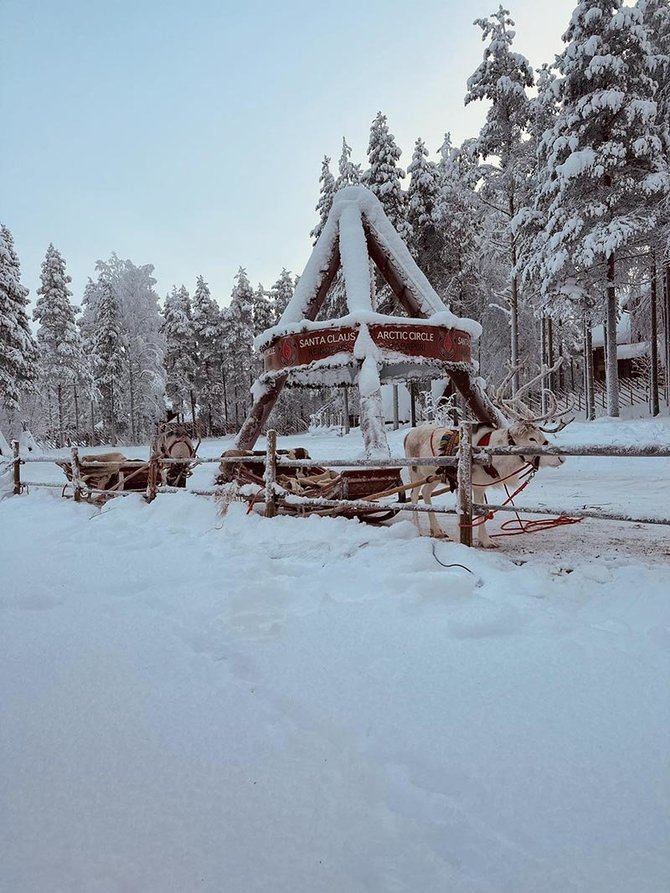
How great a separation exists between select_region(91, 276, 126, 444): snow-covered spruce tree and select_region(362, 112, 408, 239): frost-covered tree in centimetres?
2349

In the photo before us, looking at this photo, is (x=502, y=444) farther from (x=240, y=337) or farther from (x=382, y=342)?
(x=240, y=337)

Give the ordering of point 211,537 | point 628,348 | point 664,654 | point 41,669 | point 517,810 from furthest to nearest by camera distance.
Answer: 1. point 628,348
2. point 211,537
3. point 41,669
4. point 664,654
5. point 517,810

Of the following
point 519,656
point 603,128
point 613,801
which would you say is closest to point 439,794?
point 613,801

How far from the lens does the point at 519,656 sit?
280 cm

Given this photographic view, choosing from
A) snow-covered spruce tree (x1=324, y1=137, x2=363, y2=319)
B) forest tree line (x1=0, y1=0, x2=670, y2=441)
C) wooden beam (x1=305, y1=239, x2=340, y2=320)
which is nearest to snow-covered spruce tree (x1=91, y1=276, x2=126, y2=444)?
forest tree line (x1=0, y1=0, x2=670, y2=441)

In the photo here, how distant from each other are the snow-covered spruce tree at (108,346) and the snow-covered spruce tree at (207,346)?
631 cm

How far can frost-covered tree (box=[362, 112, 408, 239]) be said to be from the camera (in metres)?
25.9

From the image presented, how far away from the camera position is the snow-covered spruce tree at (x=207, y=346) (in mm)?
44844

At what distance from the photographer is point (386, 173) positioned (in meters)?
26.0

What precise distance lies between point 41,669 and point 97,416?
56.6m

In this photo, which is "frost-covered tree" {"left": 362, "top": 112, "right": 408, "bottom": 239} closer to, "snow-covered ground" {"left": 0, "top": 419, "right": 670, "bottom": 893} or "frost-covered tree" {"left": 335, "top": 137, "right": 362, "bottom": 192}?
"frost-covered tree" {"left": 335, "top": 137, "right": 362, "bottom": 192}

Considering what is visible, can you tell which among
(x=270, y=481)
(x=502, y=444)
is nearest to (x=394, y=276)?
(x=502, y=444)

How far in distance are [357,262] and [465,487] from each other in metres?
6.66

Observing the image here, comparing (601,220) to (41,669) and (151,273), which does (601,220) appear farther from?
(151,273)
